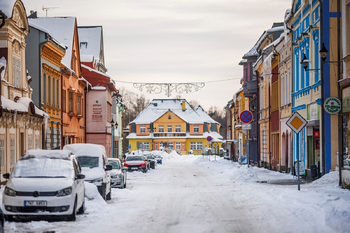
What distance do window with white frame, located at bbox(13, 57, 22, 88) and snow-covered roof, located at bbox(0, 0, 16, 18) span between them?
2173 millimetres

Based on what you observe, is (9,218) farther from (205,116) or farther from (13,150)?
(205,116)

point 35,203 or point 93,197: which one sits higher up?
point 35,203

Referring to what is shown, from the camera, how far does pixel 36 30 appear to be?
1125 inches

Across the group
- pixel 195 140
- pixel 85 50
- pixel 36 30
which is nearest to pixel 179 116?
pixel 195 140

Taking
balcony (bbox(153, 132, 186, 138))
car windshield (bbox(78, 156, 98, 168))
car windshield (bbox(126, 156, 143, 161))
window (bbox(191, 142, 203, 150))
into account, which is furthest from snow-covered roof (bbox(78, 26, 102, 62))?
window (bbox(191, 142, 203, 150))

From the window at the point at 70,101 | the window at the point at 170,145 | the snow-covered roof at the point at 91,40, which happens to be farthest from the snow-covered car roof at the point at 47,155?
the window at the point at 170,145

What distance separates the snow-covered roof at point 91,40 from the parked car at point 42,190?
46.9m

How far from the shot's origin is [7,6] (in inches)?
893

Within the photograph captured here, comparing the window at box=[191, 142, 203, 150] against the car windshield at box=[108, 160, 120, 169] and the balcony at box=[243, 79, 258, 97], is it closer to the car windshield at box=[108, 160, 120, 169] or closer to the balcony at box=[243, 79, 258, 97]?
the balcony at box=[243, 79, 258, 97]

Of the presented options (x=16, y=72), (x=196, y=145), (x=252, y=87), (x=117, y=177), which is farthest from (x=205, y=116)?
(x=117, y=177)

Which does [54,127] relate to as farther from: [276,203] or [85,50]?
[85,50]

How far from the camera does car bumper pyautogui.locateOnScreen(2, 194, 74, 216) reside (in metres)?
11.4

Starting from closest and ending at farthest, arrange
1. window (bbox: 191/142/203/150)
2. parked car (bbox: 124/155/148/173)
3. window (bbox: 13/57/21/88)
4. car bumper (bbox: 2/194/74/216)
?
car bumper (bbox: 2/194/74/216), window (bbox: 13/57/21/88), parked car (bbox: 124/155/148/173), window (bbox: 191/142/203/150)

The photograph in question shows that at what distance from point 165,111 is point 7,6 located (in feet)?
293
